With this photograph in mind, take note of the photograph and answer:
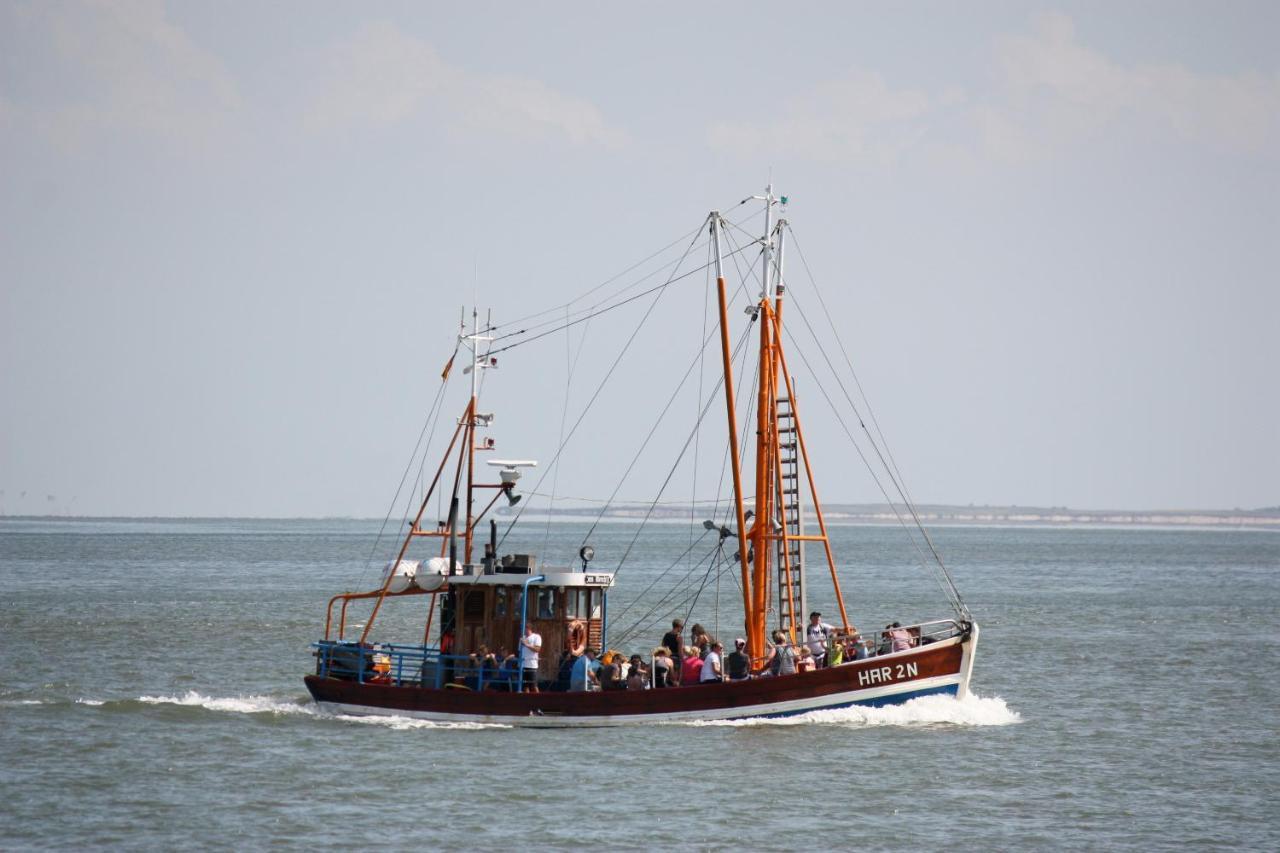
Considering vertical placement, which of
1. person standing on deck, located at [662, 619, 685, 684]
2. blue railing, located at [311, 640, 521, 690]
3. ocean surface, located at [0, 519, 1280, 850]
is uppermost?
person standing on deck, located at [662, 619, 685, 684]

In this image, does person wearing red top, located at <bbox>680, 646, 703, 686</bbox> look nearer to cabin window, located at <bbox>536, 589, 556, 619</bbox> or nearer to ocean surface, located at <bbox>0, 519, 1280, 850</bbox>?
ocean surface, located at <bbox>0, 519, 1280, 850</bbox>

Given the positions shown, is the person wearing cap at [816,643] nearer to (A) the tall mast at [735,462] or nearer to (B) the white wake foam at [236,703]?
(A) the tall mast at [735,462]

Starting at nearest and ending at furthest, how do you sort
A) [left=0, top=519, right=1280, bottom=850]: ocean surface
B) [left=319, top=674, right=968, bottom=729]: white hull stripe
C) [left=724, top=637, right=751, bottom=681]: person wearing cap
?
1. [left=0, top=519, right=1280, bottom=850]: ocean surface
2. [left=319, top=674, right=968, bottom=729]: white hull stripe
3. [left=724, top=637, right=751, bottom=681]: person wearing cap

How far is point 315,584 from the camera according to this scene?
101 metres

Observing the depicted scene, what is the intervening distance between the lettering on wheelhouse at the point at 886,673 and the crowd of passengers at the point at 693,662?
0.44m

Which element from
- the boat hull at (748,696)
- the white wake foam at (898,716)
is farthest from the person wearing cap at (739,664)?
the white wake foam at (898,716)

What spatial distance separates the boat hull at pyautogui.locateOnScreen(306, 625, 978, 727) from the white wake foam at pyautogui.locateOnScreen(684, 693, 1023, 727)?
21 centimetres

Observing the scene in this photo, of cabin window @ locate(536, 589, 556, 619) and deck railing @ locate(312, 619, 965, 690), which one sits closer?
deck railing @ locate(312, 619, 965, 690)

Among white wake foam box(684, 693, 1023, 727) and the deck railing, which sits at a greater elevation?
the deck railing

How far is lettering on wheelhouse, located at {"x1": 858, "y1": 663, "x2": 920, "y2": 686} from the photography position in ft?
105

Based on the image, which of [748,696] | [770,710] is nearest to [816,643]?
[770,710]

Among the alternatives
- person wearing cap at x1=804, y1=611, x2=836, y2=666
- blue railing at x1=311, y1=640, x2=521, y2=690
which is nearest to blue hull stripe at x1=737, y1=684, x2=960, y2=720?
person wearing cap at x1=804, y1=611, x2=836, y2=666

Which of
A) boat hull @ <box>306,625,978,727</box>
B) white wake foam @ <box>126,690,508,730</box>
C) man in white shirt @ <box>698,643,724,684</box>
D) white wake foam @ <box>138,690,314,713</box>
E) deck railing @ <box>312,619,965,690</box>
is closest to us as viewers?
boat hull @ <box>306,625,978,727</box>

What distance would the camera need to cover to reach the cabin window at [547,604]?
33969 mm
